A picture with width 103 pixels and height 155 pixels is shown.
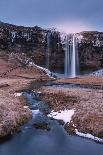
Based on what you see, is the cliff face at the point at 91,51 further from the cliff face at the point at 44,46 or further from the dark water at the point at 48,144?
the dark water at the point at 48,144

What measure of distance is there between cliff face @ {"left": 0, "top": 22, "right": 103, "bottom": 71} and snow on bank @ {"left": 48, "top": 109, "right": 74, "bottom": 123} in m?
62.9

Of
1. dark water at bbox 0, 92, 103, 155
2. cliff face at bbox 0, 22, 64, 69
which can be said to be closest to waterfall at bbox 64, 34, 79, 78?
cliff face at bbox 0, 22, 64, 69

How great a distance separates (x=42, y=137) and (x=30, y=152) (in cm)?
423

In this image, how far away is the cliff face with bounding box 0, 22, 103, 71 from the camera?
11206 cm

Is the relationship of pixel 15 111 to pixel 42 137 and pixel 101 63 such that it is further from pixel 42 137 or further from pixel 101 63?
pixel 101 63

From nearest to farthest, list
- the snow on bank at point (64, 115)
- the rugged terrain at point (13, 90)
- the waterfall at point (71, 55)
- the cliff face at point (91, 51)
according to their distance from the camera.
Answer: the rugged terrain at point (13, 90), the snow on bank at point (64, 115), the waterfall at point (71, 55), the cliff face at point (91, 51)

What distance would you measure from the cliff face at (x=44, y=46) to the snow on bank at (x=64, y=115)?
62.9 meters

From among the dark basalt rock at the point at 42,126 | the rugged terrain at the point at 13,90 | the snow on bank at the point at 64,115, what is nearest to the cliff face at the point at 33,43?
the rugged terrain at the point at 13,90

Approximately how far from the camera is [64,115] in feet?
144

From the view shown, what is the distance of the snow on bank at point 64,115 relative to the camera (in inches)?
1675

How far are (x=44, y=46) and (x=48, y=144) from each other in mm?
86604

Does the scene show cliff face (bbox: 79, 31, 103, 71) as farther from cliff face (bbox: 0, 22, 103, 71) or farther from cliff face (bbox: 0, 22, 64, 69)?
cliff face (bbox: 0, 22, 64, 69)

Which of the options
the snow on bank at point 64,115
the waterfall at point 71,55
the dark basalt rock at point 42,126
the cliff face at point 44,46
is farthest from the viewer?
the cliff face at point 44,46

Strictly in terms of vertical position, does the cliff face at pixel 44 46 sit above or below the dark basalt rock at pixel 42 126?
above
